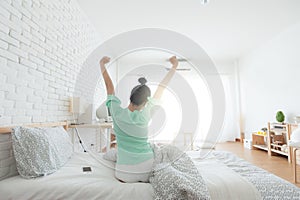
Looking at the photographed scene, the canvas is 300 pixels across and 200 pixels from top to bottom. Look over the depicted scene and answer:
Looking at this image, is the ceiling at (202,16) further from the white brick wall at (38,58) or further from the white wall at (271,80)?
the white brick wall at (38,58)

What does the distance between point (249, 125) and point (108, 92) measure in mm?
4455

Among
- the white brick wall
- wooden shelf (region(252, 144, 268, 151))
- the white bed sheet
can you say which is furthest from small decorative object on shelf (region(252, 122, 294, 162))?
the white brick wall

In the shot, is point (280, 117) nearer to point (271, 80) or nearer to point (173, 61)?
point (271, 80)

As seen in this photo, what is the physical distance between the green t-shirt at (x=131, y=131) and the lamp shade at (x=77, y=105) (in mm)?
1108

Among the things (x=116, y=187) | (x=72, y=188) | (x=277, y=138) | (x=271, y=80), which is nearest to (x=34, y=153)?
(x=72, y=188)

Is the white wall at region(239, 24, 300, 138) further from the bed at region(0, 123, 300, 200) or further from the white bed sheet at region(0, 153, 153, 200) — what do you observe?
the white bed sheet at region(0, 153, 153, 200)

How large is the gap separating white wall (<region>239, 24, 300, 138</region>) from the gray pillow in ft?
12.0

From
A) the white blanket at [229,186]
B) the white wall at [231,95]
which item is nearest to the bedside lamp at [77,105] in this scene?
the white blanket at [229,186]

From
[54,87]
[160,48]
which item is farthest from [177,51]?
[54,87]

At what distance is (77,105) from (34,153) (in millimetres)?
1037

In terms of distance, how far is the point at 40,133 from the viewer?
4.22 feet

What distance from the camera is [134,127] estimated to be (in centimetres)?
111

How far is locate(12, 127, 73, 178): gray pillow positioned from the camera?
45.6 inches

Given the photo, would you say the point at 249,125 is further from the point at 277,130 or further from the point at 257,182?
the point at 257,182
